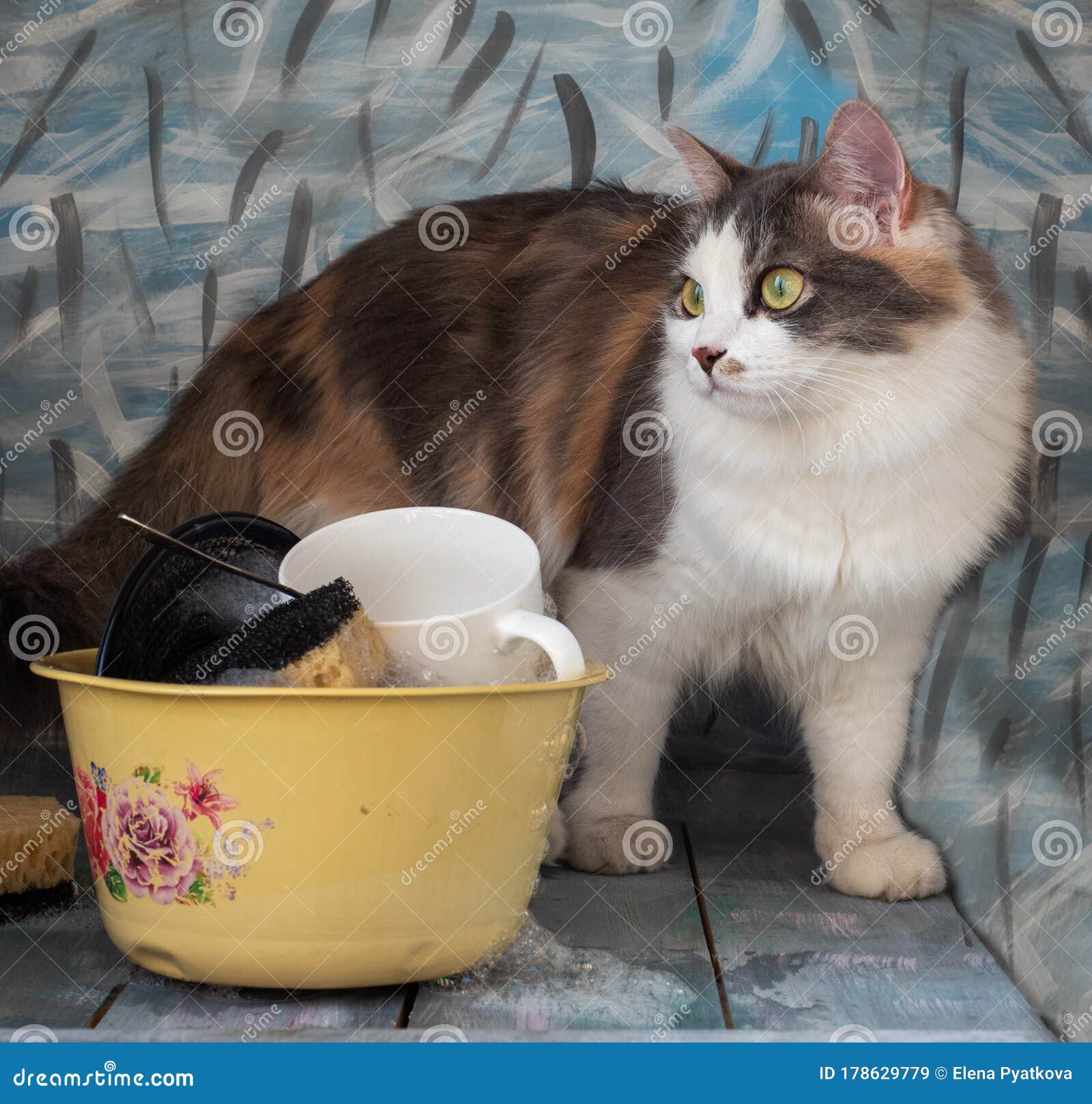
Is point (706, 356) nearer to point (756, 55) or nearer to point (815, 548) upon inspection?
point (815, 548)

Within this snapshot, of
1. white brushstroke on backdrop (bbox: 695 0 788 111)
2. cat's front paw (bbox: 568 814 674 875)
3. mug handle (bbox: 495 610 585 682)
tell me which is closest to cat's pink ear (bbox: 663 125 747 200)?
white brushstroke on backdrop (bbox: 695 0 788 111)

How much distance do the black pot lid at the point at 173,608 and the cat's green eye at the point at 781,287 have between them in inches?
25.0

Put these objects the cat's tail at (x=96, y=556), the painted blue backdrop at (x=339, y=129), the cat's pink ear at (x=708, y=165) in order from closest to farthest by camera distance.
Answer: the cat's tail at (x=96, y=556), the cat's pink ear at (x=708, y=165), the painted blue backdrop at (x=339, y=129)

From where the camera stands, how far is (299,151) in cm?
197

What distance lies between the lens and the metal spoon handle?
114 centimetres

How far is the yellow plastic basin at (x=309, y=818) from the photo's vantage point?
1060 millimetres

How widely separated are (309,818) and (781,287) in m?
0.77

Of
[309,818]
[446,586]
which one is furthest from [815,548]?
[309,818]

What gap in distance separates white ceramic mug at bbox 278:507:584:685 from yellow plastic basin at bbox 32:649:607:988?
0.25 feet

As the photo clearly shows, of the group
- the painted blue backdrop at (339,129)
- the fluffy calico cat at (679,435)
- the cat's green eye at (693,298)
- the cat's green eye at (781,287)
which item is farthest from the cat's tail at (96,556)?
the cat's green eye at (781,287)

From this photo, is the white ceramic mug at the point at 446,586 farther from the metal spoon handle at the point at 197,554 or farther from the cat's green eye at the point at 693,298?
the cat's green eye at the point at 693,298

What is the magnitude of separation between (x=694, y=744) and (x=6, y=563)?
111 centimetres

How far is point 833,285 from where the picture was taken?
1367 mm

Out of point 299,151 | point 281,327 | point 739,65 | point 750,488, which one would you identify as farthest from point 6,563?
point 739,65
